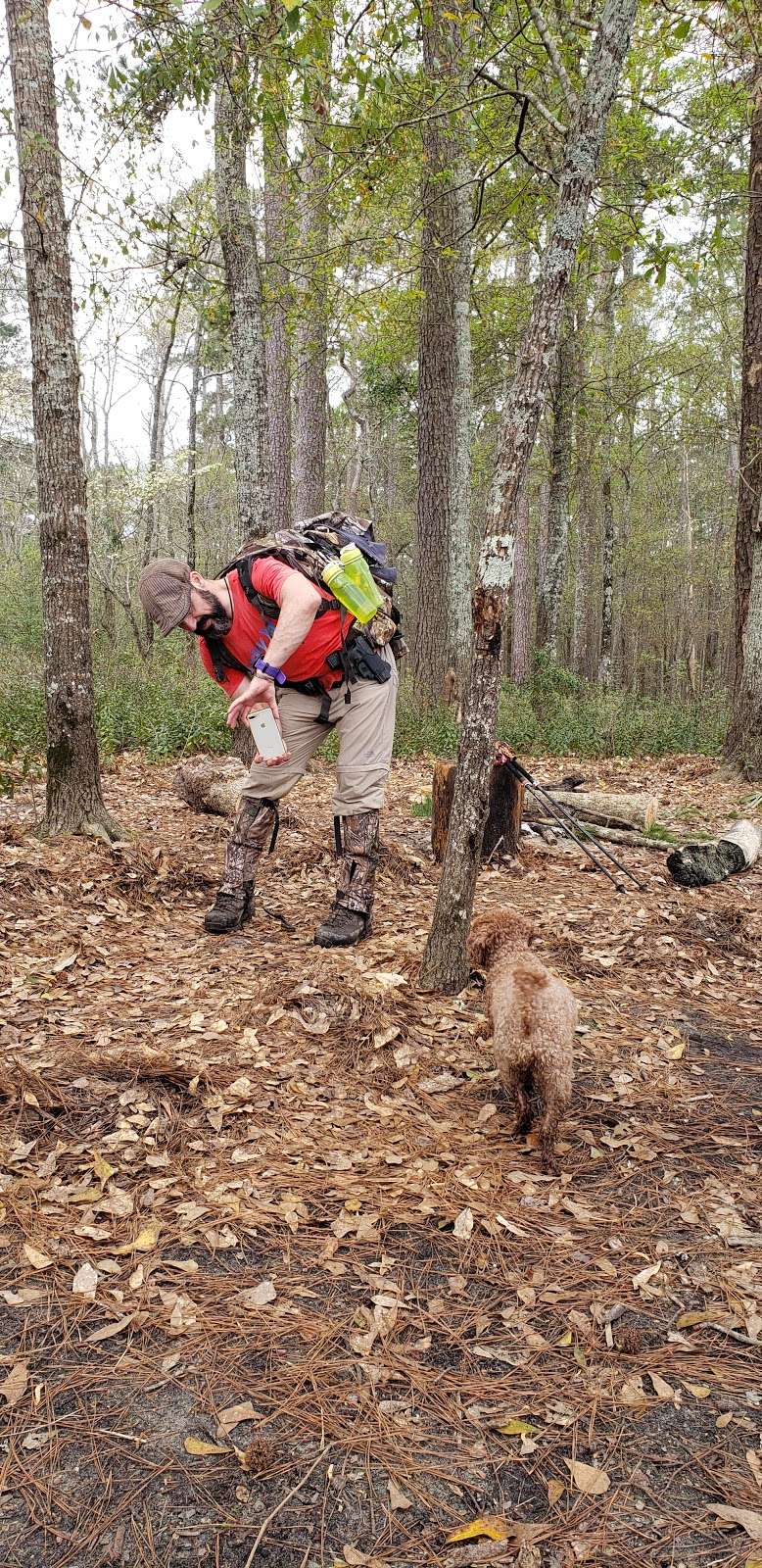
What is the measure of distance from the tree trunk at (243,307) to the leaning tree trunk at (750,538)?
18.0ft

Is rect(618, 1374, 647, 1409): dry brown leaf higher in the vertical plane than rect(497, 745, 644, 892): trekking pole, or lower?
lower

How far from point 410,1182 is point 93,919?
2941 mm

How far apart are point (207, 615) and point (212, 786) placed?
346cm

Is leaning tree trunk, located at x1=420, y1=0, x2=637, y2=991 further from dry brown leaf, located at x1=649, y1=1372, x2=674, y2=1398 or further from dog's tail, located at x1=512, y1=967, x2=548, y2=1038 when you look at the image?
dry brown leaf, located at x1=649, y1=1372, x2=674, y2=1398

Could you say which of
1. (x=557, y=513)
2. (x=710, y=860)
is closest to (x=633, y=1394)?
(x=710, y=860)

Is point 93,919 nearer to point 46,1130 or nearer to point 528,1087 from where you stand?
point 46,1130

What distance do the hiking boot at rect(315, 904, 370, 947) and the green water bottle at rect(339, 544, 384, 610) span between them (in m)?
1.77

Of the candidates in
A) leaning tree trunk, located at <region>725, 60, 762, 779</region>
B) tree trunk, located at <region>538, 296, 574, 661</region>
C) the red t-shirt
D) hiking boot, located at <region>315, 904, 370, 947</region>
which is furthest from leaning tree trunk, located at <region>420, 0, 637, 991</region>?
tree trunk, located at <region>538, 296, 574, 661</region>

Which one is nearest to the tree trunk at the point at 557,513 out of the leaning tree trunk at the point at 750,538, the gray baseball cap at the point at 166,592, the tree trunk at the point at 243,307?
the leaning tree trunk at the point at 750,538

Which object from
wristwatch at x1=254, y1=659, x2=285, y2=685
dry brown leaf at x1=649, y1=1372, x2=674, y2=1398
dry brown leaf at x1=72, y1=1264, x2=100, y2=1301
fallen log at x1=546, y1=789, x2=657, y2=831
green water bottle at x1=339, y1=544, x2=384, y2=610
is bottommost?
dry brown leaf at x1=649, y1=1372, x2=674, y2=1398

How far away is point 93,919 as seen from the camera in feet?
17.1

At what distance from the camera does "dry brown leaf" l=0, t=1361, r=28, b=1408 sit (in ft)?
6.80

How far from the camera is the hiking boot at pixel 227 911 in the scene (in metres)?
5.08

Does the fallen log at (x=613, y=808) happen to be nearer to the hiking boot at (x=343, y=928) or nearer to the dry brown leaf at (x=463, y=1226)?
the hiking boot at (x=343, y=928)
